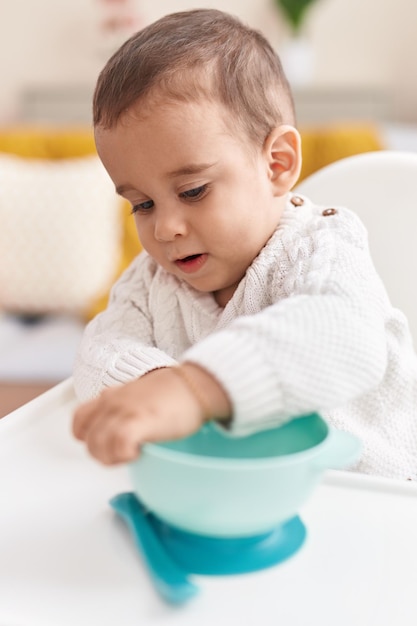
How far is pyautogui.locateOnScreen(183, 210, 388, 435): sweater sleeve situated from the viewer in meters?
0.58

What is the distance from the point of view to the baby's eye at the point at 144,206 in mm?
861

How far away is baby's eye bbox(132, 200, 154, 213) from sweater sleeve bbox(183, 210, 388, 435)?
0.20 metres

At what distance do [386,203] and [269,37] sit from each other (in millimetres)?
2590

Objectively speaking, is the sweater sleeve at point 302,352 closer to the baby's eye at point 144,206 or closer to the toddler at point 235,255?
the toddler at point 235,255

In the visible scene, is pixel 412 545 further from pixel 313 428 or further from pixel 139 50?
pixel 139 50

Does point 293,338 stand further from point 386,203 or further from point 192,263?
point 386,203

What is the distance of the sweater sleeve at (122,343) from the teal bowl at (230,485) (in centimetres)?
27

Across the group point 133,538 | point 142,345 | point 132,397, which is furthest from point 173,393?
point 142,345

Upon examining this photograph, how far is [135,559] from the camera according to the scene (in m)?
0.59

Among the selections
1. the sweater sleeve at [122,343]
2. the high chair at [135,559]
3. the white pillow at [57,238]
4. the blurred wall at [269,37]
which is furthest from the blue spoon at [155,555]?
the blurred wall at [269,37]

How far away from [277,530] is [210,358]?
0.14m

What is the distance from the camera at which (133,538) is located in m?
0.61

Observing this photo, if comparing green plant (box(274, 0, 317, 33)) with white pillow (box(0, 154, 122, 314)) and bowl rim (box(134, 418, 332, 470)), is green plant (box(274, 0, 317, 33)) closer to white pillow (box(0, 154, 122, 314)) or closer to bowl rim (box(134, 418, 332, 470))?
white pillow (box(0, 154, 122, 314))

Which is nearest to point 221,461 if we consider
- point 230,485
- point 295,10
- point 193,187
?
point 230,485
